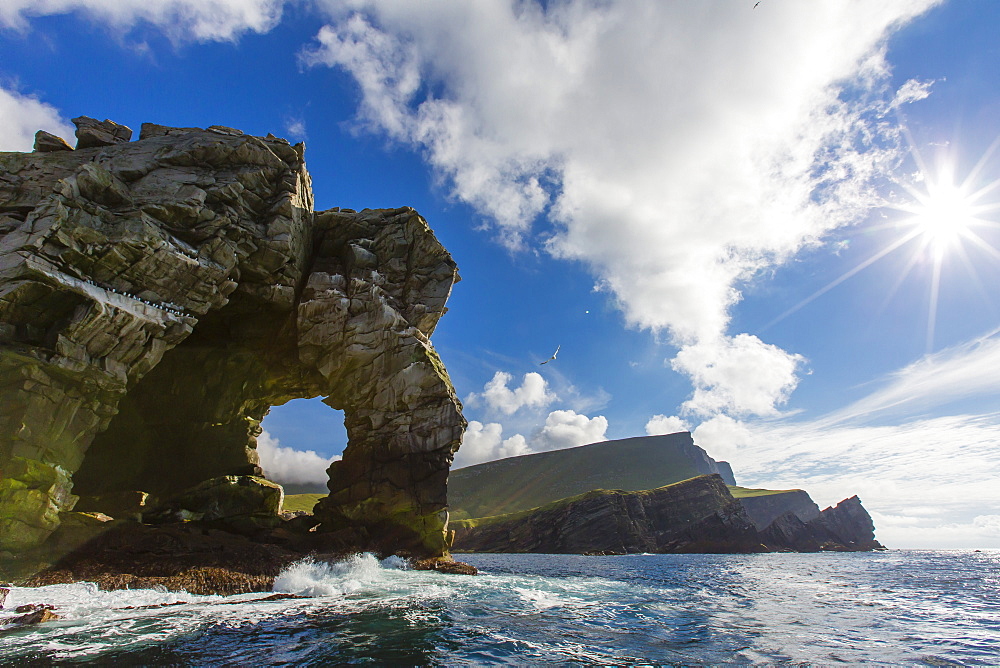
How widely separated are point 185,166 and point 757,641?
4908 centimetres

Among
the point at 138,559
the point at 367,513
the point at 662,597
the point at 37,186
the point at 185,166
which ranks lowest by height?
the point at 662,597

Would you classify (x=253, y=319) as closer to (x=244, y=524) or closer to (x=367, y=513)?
(x=244, y=524)

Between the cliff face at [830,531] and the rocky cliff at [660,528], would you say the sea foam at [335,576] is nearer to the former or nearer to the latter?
the rocky cliff at [660,528]

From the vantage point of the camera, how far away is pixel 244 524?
36.1 meters

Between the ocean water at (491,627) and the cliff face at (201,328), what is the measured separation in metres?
11.7

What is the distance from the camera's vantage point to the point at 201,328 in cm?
4353

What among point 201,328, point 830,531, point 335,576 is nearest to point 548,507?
Result: point 830,531

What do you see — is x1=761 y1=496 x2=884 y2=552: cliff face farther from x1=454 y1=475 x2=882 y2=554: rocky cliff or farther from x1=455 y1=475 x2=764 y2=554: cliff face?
x1=455 y1=475 x2=764 y2=554: cliff face

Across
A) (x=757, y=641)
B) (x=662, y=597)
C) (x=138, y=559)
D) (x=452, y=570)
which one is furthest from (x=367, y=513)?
(x=757, y=641)

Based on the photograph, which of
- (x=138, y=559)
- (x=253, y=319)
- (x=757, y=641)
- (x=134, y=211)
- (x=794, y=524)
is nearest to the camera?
(x=757, y=641)

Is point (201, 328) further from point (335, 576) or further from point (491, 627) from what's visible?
point (491, 627)

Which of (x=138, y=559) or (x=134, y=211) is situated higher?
(x=134, y=211)

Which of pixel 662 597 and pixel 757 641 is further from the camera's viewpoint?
pixel 662 597

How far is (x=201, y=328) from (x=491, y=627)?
41340 mm
